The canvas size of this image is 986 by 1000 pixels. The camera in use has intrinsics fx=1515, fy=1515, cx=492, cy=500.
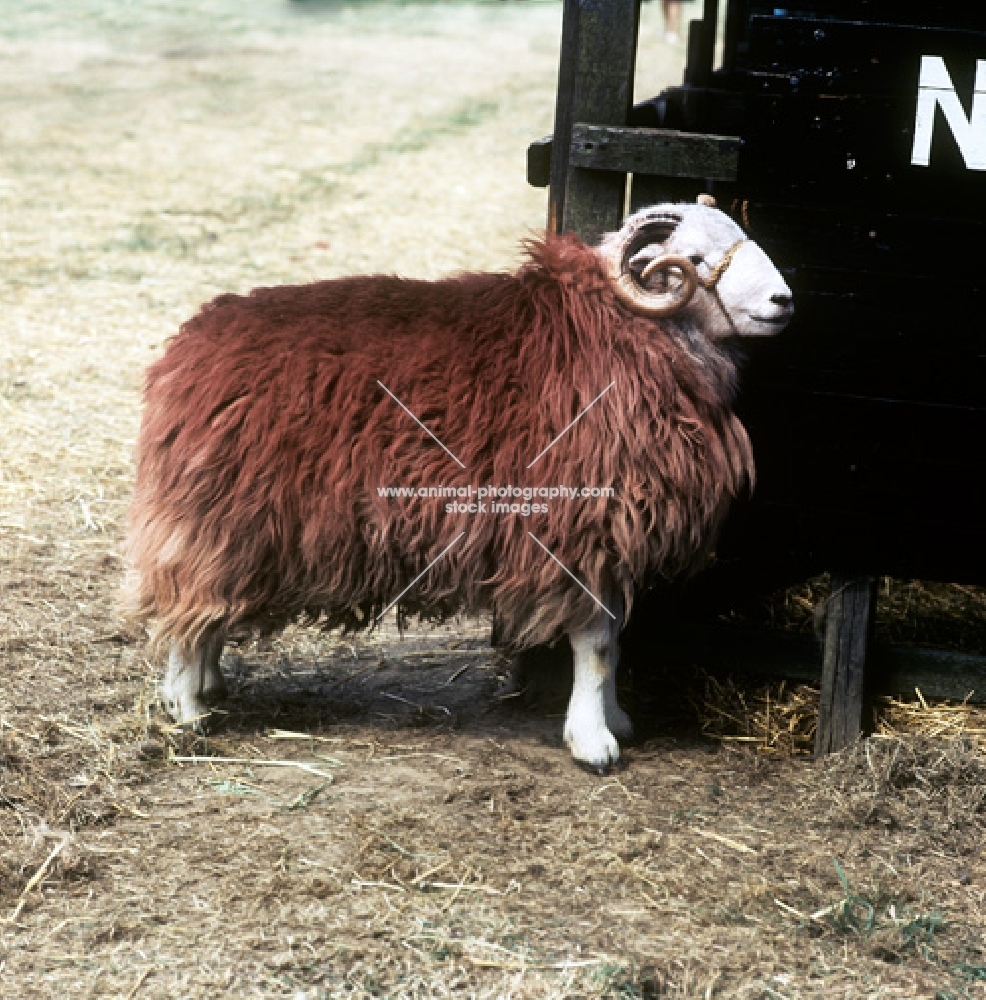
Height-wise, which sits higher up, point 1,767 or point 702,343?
point 702,343

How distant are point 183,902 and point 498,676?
1.75 meters

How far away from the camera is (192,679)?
175 inches

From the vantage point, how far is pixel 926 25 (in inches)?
163

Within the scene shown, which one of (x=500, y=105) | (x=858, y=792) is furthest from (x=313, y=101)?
(x=858, y=792)

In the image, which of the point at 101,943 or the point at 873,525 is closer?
the point at 101,943

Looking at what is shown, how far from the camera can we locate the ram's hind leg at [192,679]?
4430 millimetres

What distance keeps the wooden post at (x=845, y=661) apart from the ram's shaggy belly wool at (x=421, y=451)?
1.94ft

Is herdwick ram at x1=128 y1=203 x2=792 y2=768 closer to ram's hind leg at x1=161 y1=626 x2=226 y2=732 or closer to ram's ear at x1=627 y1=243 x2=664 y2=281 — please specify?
ram's ear at x1=627 y1=243 x2=664 y2=281

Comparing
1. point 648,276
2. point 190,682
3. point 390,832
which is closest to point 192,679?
point 190,682

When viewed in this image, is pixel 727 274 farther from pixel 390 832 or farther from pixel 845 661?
pixel 390 832

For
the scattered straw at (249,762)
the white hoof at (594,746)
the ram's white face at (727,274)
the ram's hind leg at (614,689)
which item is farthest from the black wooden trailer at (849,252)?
the scattered straw at (249,762)

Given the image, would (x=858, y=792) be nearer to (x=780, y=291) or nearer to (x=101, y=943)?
→ (x=780, y=291)

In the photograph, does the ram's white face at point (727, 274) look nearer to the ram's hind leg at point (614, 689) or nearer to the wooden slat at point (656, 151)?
the wooden slat at point (656, 151)

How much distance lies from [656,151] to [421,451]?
1076 millimetres
